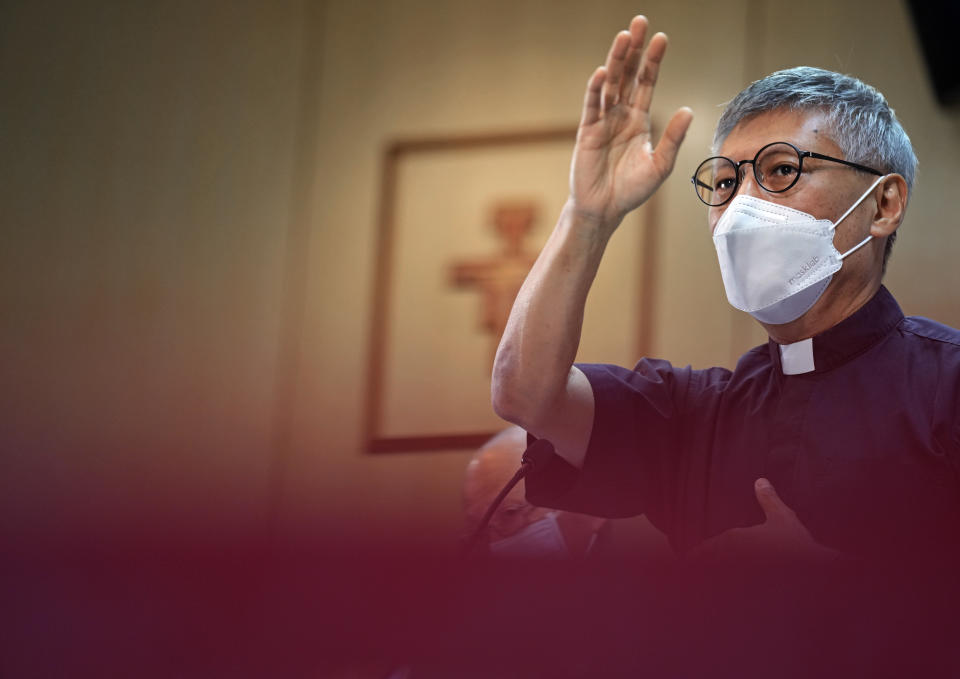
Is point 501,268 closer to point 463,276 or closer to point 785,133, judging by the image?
point 463,276

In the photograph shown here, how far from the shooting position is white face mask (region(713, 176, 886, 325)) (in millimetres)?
1979

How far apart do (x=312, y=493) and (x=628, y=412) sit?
2.61 metres

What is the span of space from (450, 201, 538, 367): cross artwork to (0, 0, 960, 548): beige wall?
39 centimetres

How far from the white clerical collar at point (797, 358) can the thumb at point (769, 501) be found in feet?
0.67

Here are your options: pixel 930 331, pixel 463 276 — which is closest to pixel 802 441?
pixel 930 331

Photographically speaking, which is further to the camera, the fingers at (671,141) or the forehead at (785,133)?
the forehead at (785,133)

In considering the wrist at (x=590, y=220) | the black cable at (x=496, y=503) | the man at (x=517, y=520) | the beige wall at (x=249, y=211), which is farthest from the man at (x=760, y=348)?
the beige wall at (x=249, y=211)

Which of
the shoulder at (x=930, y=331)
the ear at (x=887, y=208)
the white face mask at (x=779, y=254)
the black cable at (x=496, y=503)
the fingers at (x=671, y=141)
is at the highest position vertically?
the fingers at (x=671, y=141)

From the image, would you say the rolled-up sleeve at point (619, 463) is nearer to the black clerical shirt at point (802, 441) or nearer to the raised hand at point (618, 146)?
the black clerical shirt at point (802, 441)

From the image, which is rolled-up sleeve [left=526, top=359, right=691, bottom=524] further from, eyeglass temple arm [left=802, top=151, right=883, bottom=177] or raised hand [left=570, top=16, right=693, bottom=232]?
eyeglass temple arm [left=802, top=151, right=883, bottom=177]

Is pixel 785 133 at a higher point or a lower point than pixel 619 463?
higher

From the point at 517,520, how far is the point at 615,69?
1.24 m

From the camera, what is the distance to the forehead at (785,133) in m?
1.99

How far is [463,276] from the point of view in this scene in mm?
4484
